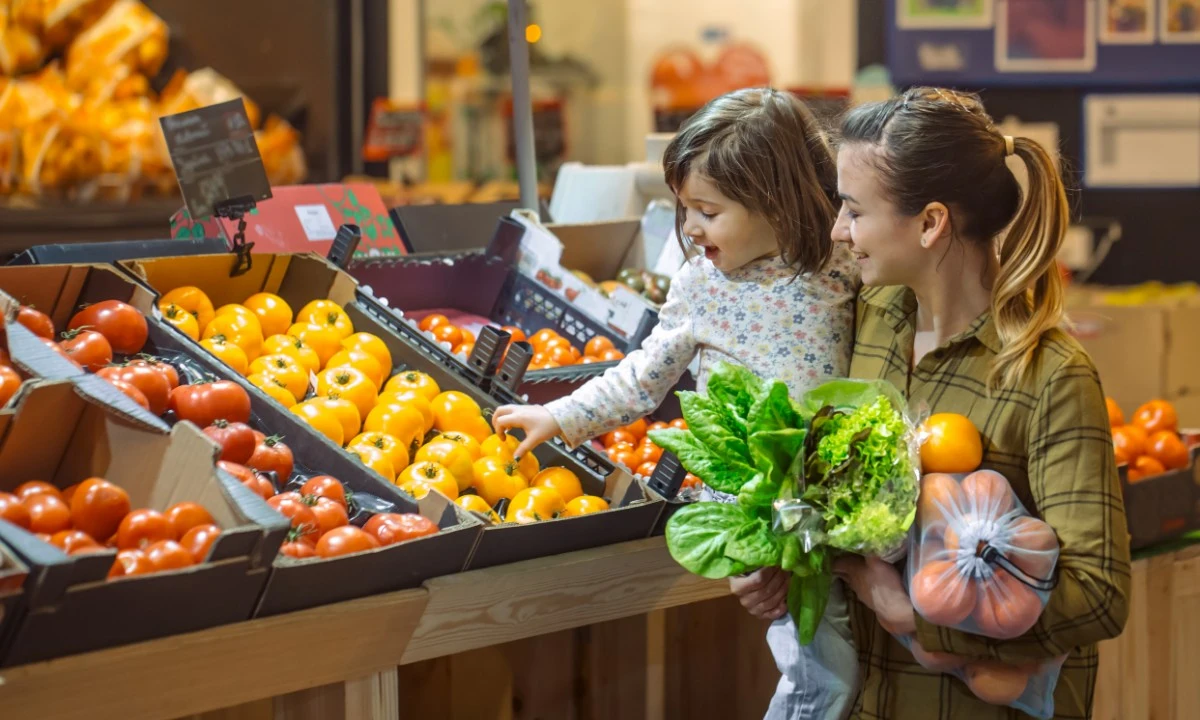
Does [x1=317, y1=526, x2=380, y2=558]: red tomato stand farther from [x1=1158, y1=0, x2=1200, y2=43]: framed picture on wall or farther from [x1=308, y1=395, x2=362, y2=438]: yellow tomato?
[x1=1158, y1=0, x2=1200, y2=43]: framed picture on wall

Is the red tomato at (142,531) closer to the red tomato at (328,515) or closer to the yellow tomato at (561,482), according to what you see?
the red tomato at (328,515)

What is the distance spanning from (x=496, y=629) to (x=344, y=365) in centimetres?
69

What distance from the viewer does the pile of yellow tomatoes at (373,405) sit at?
2.19 m

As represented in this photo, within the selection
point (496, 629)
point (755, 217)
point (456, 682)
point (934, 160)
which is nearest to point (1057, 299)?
point (934, 160)

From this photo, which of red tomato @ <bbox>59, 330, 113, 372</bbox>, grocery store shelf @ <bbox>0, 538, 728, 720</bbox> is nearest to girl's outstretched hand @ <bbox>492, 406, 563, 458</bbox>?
grocery store shelf @ <bbox>0, 538, 728, 720</bbox>

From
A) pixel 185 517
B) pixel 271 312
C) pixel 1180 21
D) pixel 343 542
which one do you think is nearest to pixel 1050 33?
pixel 1180 21

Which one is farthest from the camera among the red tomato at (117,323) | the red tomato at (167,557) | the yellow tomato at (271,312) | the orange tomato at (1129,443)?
the orange tomato at (1129,443)

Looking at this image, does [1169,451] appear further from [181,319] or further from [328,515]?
[181,319]

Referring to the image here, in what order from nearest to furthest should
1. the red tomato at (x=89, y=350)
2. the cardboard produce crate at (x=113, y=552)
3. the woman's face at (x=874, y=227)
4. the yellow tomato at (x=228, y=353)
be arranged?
the cardboard produce crate at (x=113, y=552) < the woman's face at (x=874, y=227) < the red tomato at (x=89, y=350) < the yellow tomato at (x=228, y=353)

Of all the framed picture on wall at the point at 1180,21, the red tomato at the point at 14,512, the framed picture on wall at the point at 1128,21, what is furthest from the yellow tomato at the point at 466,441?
the framed picture on wall at the point at 1180,21

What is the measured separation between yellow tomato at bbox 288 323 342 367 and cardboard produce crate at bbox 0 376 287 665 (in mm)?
657

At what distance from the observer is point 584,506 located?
2.18 m

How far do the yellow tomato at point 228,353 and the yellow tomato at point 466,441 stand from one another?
378 millimetres

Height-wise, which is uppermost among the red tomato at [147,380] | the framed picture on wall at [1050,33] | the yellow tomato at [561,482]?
the framed picture on wall at [1050,33]
